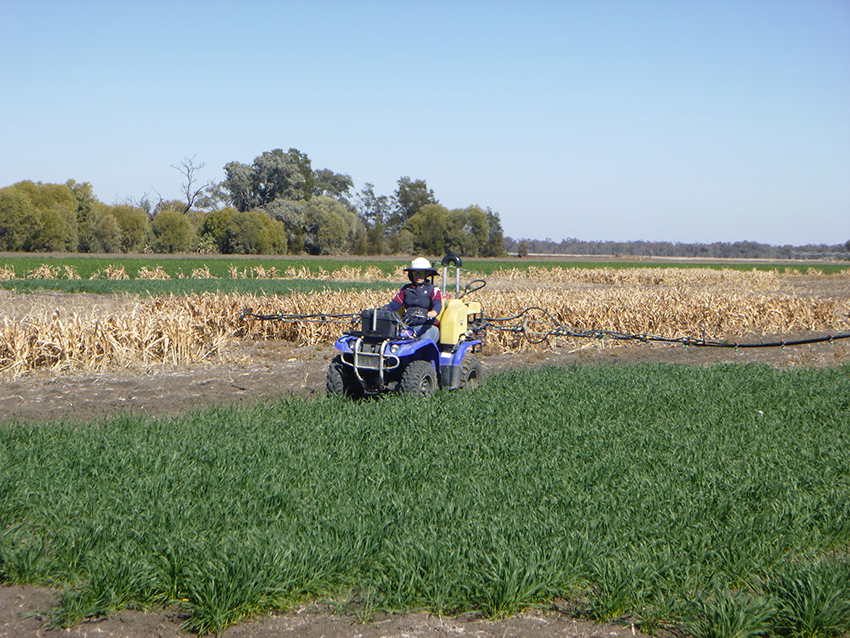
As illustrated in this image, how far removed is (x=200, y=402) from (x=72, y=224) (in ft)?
187

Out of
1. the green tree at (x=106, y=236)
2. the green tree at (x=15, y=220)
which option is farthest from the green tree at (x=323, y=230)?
the green tree at (x=15, y=220)

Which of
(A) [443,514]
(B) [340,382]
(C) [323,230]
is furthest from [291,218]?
(A) [443,514]

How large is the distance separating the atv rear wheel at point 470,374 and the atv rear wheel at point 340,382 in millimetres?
1431

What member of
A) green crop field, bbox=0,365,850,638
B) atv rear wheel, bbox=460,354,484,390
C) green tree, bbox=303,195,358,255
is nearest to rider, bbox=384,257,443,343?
atv rear wheel, bbox=460,354,484,390

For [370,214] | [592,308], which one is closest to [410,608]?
[592,308]

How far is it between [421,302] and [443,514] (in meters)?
4.72

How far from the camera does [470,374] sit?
1045 centimetres

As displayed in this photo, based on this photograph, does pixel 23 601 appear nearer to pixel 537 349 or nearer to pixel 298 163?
pixel 537 349

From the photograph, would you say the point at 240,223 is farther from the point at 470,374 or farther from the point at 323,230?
the point at 470,374

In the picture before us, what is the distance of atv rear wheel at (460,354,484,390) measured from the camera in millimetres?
10170

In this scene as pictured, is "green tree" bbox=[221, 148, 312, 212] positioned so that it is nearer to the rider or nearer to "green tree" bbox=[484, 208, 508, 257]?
"green tree" bbox=[484, 208, 508, 257]

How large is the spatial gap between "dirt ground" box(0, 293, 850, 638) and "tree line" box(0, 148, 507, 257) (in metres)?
36.4

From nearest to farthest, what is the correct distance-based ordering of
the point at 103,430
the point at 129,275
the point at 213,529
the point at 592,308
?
the point at 213,529
the point at 103,430
the point at 592,308
the point at 129,275

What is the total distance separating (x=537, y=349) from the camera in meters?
17.3
